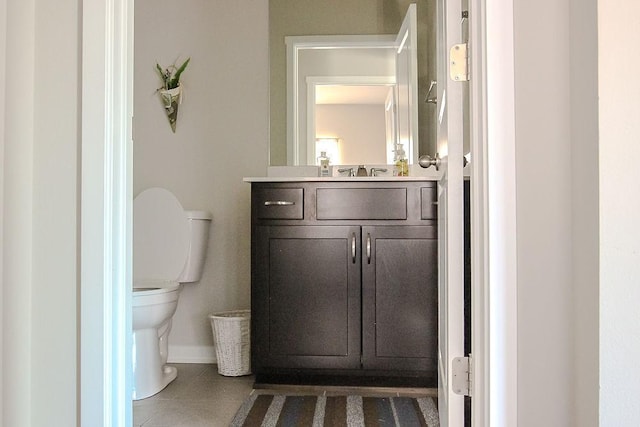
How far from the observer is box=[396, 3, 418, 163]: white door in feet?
9.26

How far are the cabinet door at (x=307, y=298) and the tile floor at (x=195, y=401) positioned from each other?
21 centimetres

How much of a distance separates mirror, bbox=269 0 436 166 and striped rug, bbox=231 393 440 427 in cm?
130

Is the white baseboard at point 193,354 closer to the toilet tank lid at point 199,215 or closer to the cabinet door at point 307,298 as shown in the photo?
the cabinet door at point 307,298

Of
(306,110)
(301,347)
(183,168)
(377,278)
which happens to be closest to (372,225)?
(377,278)

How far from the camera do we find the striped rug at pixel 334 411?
2.06m

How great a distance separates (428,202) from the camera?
2.44 m

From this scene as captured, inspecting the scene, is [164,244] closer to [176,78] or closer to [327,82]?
[176,78]

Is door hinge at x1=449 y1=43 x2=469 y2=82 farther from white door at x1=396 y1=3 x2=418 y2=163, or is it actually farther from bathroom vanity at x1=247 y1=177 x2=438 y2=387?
white door at x1=396 y1=3 x2=418 y2=163

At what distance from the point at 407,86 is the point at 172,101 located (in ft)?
4.39
